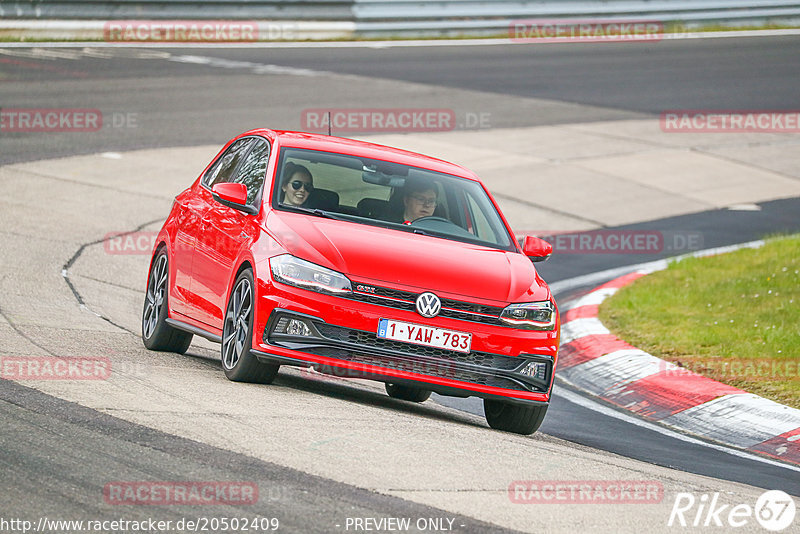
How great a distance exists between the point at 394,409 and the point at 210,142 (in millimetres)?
11863

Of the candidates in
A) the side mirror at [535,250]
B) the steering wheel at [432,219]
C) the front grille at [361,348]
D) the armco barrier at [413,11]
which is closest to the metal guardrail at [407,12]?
the armco barrier at [413,11]

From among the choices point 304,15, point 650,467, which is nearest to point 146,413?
point 650,467

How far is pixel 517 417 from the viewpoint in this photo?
8195 mm

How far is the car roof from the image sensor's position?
356 inches

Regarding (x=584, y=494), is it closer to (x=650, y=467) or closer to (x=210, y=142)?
(x=650, y=467)

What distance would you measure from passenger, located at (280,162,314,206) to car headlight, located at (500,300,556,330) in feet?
5.24

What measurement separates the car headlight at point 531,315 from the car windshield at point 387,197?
2.64 ft

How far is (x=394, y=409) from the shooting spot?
8.14m

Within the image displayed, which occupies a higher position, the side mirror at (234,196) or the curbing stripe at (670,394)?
the side mirror at (234,196)
